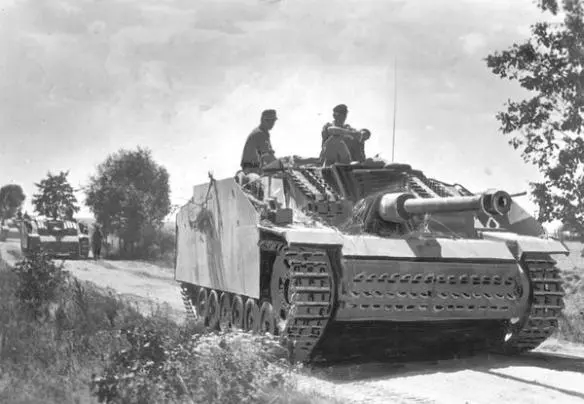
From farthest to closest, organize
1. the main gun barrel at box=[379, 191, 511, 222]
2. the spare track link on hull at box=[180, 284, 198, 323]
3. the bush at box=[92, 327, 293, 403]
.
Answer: the spare track link on hull at box=[180, 284, 198, 323], the main gun barrel at box=[379, 191, 511, 222], the bush at box=[92, 327, 293, 403]

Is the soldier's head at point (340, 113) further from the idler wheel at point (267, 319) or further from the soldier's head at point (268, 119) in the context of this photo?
the idler wheel at point (267, 319)

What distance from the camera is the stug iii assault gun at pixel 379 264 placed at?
10.9m

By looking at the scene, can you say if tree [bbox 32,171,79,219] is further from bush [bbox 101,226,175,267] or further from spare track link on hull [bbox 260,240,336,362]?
spare track link on hull [bbox 260,240,336,362]

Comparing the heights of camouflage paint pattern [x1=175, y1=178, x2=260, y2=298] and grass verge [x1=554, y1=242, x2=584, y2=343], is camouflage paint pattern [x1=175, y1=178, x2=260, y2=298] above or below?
above

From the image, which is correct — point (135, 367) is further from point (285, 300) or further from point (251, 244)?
point (251, 244)

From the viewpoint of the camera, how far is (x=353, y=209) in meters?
12.4

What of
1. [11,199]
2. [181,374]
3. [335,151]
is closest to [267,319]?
[335,151]

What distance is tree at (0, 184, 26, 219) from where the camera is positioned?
85125mm

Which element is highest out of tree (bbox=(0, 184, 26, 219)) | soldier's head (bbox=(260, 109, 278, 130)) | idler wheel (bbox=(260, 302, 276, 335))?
tree (bbox=(0, 184, 26, 219))

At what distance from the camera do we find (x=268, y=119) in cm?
1509

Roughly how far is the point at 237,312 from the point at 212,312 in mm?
1904

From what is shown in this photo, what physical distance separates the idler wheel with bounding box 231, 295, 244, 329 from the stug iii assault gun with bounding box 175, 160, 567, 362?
0.9 inches

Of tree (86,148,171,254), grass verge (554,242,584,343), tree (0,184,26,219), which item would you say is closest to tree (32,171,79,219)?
tree (86,148,171,254)

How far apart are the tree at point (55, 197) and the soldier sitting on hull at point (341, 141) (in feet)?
152
